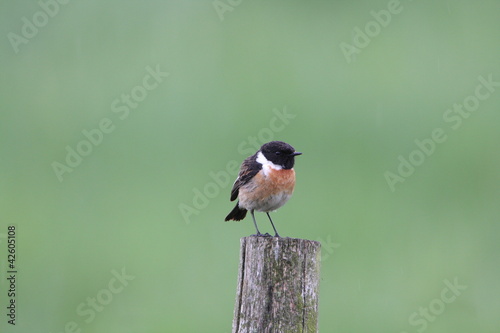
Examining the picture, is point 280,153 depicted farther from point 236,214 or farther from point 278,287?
point 278,287

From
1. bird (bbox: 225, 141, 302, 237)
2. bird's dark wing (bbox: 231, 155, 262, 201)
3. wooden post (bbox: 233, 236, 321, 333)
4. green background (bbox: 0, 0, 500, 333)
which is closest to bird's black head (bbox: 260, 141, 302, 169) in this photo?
bird (bbox: 225, 141, 302, 237)

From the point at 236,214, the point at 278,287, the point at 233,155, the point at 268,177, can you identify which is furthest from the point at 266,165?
the point at 233,155

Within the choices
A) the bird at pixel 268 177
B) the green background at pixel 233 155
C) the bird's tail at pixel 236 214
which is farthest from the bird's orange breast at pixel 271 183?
the green background at pixel 233 155

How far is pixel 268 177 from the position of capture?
671 cm

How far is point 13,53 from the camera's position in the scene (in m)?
15.4

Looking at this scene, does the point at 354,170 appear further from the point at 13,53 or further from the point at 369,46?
the point at 13,53

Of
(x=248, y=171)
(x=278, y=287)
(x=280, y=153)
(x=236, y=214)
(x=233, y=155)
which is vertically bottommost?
(x=278, y=287)

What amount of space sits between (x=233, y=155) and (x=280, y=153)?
18.3ft

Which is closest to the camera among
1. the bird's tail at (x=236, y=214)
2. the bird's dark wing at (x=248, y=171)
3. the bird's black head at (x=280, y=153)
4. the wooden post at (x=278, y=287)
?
the wooden post at (x=278, y=287)

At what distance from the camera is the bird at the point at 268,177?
22.0 ft

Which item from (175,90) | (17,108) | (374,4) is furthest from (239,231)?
(374,4)

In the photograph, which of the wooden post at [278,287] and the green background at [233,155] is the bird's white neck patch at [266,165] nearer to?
the wooden post at [278,287]

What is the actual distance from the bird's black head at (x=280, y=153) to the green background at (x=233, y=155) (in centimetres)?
338

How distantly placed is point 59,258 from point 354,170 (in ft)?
18.0
